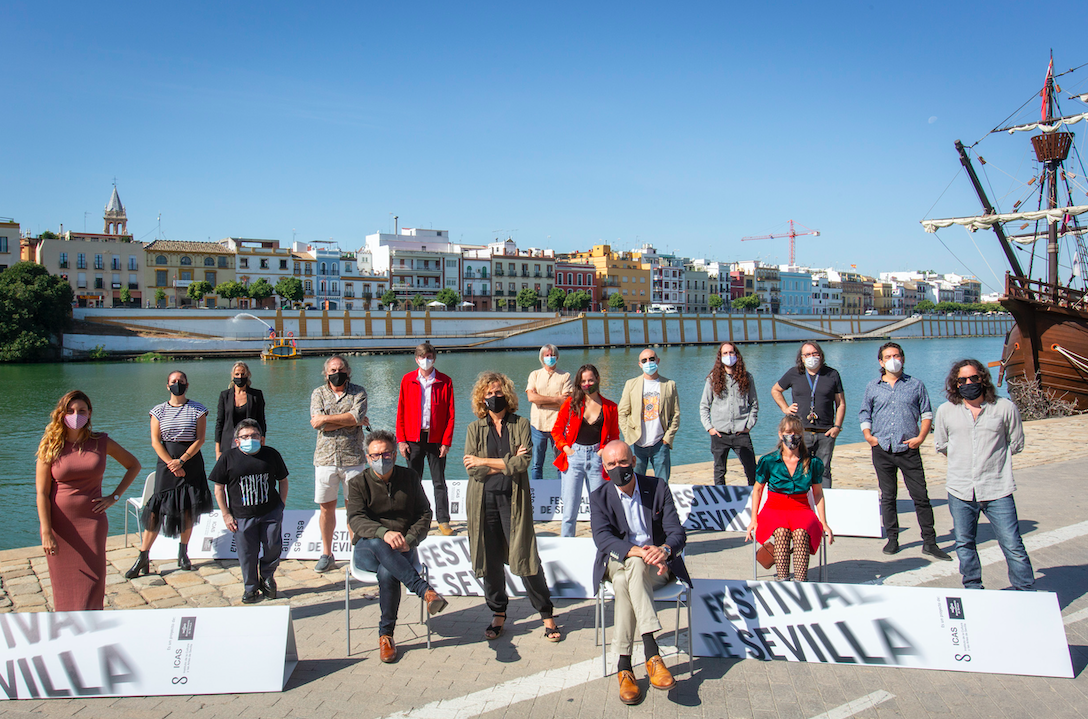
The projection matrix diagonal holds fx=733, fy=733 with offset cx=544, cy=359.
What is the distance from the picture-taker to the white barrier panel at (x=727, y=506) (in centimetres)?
698

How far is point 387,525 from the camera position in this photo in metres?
4.66

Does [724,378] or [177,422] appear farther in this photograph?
[724,378]

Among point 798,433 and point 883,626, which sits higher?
point 798,433

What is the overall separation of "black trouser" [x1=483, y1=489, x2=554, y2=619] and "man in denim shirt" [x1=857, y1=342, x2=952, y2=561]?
3.30 metres

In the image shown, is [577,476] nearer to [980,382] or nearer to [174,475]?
[980,382]

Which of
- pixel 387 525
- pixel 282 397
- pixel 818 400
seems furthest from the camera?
pixel 282 397

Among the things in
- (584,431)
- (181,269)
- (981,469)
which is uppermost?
(181,269)

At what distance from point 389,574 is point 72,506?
2.00 meters

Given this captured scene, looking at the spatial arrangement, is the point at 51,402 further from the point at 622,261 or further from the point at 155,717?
the point at 622,261

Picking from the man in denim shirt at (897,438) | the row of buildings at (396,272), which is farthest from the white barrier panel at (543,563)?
the row of buildings at (396,272)

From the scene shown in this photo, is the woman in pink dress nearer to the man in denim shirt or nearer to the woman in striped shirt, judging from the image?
the woman in striped shirt

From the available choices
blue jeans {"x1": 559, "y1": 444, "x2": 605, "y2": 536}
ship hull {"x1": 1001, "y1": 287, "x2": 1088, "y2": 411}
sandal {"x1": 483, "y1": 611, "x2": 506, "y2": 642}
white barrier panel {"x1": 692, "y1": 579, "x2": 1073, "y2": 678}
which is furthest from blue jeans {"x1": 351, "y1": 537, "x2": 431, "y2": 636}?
ship hull {"x1": 1001, "y1": 287, "x2": 1088, "y2": 411}

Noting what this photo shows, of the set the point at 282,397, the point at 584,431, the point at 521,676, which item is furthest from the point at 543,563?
the point at 282,397

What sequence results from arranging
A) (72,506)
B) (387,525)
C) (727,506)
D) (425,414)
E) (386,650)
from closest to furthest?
1. (386,650)
2. (72,506)
3. (387,525)
4. (425,414)
5. (727,506)
